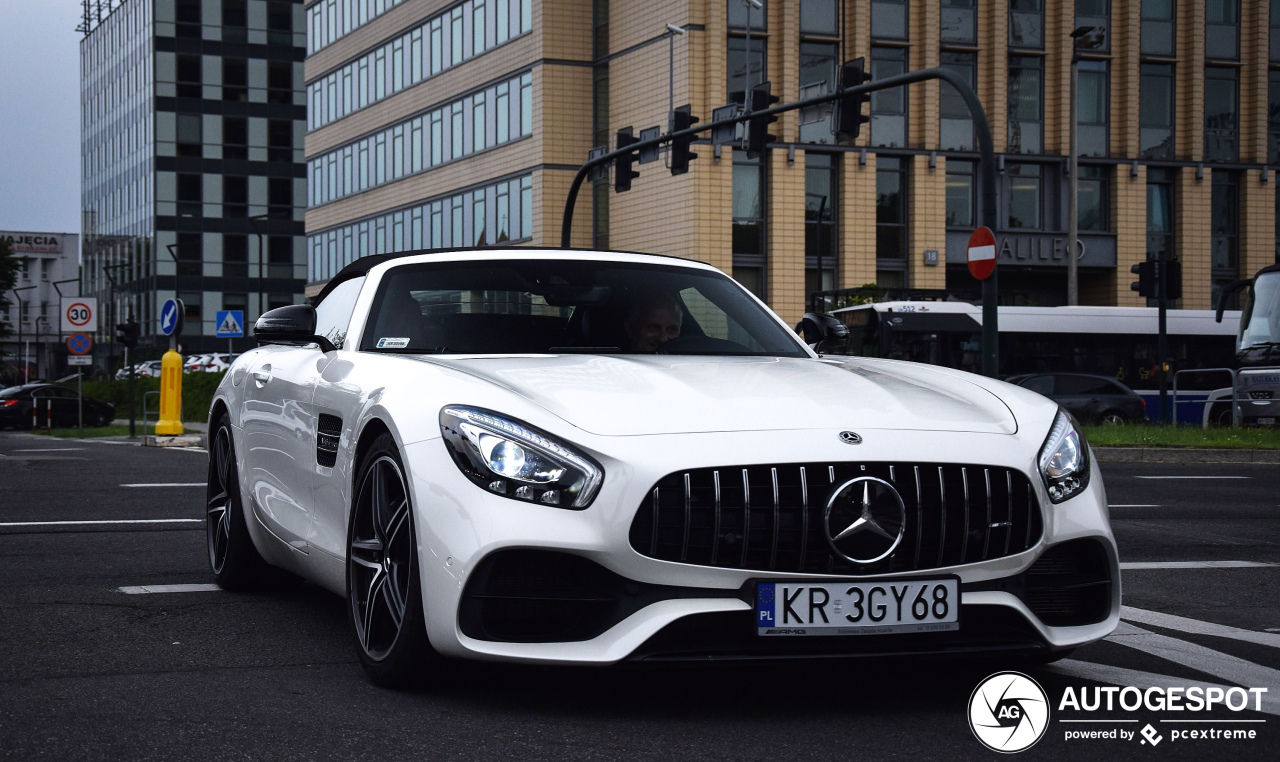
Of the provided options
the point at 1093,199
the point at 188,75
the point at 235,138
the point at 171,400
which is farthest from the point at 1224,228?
the point at 188,75

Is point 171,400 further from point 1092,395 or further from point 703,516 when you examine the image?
point 703,516

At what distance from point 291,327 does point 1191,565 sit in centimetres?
478

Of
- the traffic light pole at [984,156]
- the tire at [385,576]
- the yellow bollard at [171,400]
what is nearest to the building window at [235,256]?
the yellow bollard at [171,400]

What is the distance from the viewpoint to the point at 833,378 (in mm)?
4805

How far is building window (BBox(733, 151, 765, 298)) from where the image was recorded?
41.0m

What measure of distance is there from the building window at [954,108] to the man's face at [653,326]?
38383mm

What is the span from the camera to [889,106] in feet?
138

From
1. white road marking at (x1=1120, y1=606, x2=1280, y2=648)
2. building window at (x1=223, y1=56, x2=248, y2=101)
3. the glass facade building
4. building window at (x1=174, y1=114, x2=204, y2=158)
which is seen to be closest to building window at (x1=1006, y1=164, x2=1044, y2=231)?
white road marking at (x1=1120, y1=606, x2=1280, y2=648)

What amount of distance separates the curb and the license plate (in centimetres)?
1718

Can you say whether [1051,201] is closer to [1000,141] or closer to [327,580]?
[1000,141]

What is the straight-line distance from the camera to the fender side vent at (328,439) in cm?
499

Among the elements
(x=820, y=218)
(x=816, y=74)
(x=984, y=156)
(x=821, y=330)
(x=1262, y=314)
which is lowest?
(x=821, y=330)

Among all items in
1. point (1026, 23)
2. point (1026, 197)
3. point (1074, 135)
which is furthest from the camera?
point (1026, 197)

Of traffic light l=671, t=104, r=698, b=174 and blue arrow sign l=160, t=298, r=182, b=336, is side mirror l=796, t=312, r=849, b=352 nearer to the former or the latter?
traffic light l=671, t=104, r=698, b=174
